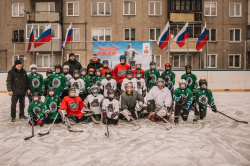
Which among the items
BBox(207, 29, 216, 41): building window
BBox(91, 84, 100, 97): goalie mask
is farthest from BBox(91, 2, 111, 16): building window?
BBox(91, 84, 100, 97): goalie mask

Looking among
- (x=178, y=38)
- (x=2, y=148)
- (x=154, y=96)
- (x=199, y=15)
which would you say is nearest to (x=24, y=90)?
(x=2, y=148)

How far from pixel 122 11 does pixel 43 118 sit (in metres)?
18.1

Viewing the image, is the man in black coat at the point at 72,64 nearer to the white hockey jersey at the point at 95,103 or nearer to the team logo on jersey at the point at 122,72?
the team logo on jersey at the point at 122,72

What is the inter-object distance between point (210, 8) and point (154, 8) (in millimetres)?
5474

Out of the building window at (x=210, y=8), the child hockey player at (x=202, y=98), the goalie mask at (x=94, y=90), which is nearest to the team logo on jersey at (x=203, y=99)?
the child hockey player at (x=202, y=98)

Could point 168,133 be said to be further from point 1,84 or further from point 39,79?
point 1,84

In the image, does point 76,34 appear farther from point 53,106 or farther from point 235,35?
point 53,106

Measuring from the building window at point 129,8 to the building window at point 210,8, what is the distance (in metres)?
6.96

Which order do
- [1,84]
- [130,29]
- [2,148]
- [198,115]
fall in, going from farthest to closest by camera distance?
[130,29]
[1,84]
[198,115]
[2,148]

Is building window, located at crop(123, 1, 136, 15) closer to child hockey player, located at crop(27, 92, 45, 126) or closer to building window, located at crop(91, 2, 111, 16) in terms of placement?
building window, located at crop(91, 2, 111, 16)

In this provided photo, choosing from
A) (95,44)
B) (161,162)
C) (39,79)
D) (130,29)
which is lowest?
(161,162)

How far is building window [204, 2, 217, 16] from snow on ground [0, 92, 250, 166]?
19.5 m

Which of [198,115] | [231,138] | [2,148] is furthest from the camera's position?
[198,115]

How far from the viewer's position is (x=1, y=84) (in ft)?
50.7
